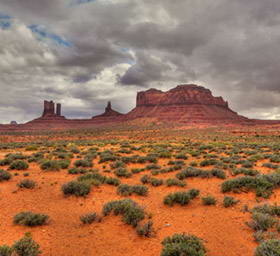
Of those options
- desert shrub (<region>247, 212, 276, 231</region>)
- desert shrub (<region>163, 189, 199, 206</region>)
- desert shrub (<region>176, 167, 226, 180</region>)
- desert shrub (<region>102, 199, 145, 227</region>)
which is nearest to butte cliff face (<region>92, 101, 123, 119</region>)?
desert shrub (<region>176, 167, 226, 180</region>)

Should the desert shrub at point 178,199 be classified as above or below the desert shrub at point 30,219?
above

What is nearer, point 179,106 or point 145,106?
point 179,106

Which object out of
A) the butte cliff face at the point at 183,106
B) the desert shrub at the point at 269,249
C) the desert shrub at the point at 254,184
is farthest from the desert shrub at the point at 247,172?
the butte cliff face at the point at 183,106

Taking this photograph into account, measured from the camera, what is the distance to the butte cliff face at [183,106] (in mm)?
131625

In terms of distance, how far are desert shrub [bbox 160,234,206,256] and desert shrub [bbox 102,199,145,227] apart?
1.51 m

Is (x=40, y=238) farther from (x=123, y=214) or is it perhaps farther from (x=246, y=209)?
(x=246, y=209)

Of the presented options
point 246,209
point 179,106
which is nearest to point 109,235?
point 246,209

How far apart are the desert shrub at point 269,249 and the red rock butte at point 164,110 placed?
121066 millimetres

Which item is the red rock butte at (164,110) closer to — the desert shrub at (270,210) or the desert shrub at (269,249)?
the desert shrub at (270,210)

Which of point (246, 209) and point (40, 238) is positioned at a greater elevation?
point (246, 209)

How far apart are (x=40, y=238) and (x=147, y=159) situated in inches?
436

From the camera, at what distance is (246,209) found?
6.75 meters

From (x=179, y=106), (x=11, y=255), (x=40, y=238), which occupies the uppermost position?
(x=179, y=106)

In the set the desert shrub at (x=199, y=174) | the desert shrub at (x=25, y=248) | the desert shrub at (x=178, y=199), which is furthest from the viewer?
the desert shrub at (x=199, y=174)
